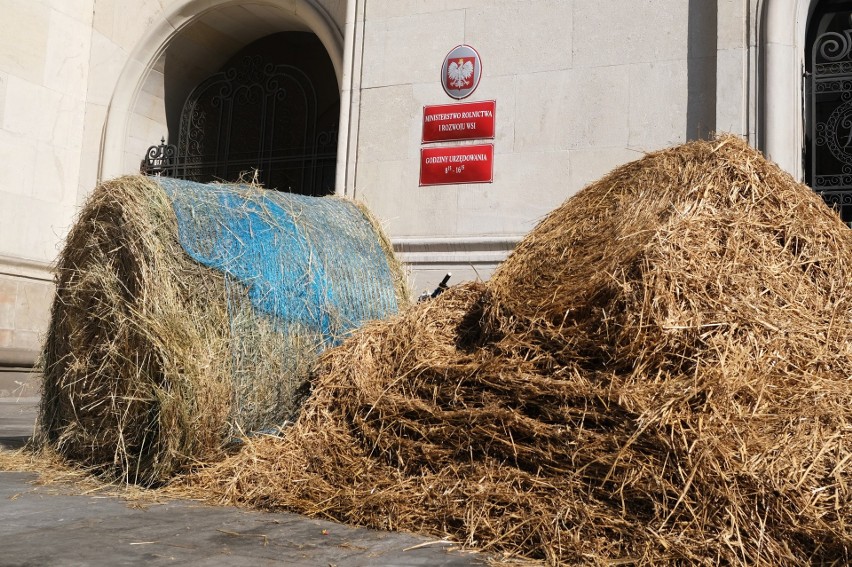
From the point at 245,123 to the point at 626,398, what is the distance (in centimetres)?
936

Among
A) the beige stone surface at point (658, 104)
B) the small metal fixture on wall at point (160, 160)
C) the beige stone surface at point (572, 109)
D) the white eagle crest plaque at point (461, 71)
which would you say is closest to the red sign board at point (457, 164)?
the beige stone surface at point (572, 109)

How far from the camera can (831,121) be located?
749 cm

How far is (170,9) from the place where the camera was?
1041cm

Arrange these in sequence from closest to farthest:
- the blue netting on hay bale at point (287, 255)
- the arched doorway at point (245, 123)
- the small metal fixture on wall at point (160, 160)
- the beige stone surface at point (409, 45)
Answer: the blue netting on hay bale at point (287, 255) → the beige stone surface at point (409, 45) → the arched doorway at point (245, 123) → the small metal fixture on wall at point (160, 160)

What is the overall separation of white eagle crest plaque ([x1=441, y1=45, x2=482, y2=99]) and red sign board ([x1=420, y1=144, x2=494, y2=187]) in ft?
1.79

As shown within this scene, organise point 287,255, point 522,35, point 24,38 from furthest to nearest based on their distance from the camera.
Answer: point 24,38
point 522,35
point 287,255

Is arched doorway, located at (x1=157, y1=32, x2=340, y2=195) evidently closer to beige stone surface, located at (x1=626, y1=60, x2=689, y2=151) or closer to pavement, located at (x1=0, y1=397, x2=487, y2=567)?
beige stone surface, located at (x1=626, y1=60, x2=689, y2=151)

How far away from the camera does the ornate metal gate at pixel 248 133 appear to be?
10.4 metres

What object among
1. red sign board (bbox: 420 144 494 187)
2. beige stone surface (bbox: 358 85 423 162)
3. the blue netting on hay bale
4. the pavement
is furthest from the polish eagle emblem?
the pavement

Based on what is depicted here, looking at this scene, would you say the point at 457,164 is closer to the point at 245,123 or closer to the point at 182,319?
the point at 182,319

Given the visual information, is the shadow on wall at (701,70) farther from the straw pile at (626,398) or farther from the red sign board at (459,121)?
the straw pile at (626,398)

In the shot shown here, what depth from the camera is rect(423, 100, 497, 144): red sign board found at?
786cm

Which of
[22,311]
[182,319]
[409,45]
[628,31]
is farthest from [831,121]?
[22,311]

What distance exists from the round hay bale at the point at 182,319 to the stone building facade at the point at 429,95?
2.94m
